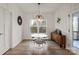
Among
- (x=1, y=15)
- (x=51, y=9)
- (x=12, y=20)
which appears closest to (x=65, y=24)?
(x=51, y=9)

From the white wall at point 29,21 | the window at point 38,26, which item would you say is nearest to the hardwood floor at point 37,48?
the white wall at point 29,21

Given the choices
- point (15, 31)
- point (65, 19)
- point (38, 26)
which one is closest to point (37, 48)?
point (38, 26)

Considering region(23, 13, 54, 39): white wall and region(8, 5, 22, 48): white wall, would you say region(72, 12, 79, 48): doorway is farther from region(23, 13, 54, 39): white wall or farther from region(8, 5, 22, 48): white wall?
region(8, 5, 22, 48): white wall

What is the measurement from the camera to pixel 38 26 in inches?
130

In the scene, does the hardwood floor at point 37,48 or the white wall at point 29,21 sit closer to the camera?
the hardwood floor at point 37,48

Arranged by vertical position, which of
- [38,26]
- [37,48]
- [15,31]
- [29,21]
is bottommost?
[37,48]

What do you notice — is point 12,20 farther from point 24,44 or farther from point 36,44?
point 36,44

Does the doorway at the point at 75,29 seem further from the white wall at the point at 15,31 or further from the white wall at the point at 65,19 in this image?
the white wall at the point at 15,31

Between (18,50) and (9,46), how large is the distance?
0.97 ft

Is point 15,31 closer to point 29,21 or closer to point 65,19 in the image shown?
point 29,21

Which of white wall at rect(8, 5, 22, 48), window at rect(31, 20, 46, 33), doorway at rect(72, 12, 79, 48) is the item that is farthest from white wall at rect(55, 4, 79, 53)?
white wall at rect(8, 5, 22, 48)

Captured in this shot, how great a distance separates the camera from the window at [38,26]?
3311 mm
